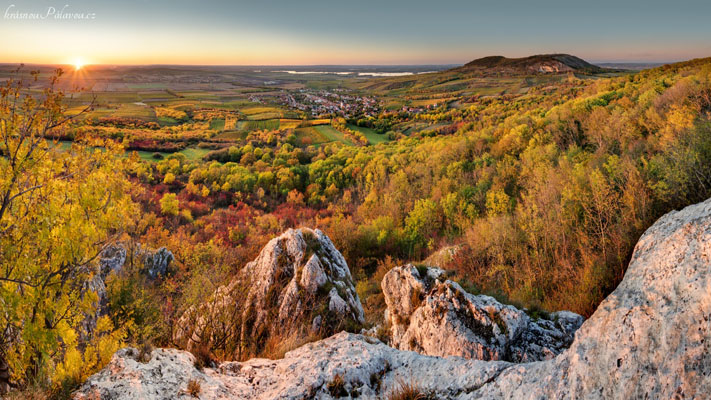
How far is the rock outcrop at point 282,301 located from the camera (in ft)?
41.2

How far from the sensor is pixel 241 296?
50.0ft

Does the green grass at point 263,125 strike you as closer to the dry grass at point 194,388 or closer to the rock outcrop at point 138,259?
the rock outcrop at point 138,259

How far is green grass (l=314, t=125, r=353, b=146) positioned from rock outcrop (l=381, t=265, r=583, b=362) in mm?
113812

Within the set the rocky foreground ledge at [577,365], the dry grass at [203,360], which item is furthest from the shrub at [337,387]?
Result: the dry grass at [203,360]

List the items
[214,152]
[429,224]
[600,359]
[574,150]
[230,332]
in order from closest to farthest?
1. [600,359]
2. [230,332]
3. [574,150]
4. [429,224]
5. [214,152]

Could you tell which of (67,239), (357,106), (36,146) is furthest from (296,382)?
(357,106)

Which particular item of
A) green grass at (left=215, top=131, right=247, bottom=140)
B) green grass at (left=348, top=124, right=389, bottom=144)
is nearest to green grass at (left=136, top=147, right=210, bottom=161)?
green grass at (left=215, top=131, right=247, bottom=140)

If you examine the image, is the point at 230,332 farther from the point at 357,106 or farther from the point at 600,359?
the point at 357,106

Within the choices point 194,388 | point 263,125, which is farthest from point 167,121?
point 194,388

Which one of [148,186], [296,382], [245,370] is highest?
[296,382]

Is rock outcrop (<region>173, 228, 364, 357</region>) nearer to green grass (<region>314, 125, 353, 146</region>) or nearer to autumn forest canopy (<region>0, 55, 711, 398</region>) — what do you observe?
autumn forest canopy (<region>0, 55, 711, 398</region>)

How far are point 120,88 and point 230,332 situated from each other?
21627 cm

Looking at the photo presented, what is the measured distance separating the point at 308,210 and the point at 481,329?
206ft

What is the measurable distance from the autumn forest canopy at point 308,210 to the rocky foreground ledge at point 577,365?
5.29 feet
